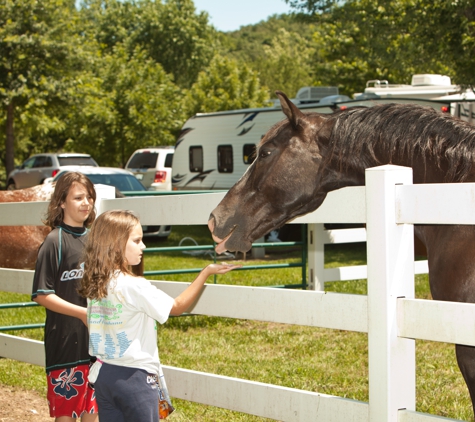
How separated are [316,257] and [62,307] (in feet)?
14.6

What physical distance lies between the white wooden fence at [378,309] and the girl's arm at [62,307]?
0.68 m

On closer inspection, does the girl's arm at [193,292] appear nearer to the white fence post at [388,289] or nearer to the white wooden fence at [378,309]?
the white wooden fence at [378,309]

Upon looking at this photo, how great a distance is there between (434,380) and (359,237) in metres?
2.64

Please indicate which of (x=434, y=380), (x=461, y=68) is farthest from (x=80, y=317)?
(x=461, y=68)

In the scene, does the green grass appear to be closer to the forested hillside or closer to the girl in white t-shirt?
the girl in white t-shirt

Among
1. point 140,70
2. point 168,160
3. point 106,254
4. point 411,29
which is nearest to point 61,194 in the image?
point 106,254

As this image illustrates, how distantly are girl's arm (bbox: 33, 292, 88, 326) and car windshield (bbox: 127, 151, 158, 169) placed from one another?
809 inches

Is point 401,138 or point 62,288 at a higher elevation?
point 401,138

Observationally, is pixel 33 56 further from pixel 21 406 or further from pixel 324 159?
pixel 324 159

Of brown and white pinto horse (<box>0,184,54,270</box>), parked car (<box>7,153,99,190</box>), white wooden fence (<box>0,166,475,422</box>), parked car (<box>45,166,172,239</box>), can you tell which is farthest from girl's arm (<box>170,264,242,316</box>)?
parked car (<box>7,153,99,190</box>)

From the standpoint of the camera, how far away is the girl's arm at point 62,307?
325cm

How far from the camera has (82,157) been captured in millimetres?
24516

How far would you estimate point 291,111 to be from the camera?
2.89 meters

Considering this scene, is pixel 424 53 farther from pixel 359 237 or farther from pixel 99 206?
pixel 99 206
